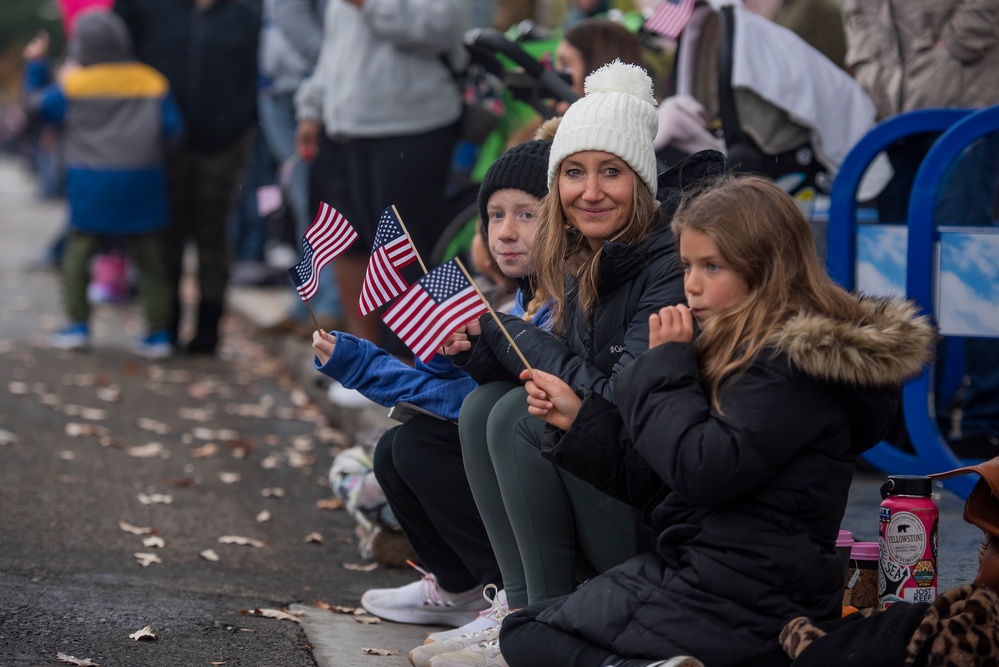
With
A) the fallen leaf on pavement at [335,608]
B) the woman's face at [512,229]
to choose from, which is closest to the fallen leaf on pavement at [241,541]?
the fallen leaf on pavement at [335,608]

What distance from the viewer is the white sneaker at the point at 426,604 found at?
4.08 metres

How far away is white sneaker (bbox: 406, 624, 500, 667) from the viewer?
3480 millimetres

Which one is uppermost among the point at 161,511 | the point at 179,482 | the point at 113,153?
the point at 113,153

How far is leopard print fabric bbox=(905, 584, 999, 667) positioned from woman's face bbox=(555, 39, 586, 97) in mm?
3334

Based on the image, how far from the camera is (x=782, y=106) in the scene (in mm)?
5219

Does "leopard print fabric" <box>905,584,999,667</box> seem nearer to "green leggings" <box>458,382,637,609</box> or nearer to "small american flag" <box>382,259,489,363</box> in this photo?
"green leggings" <box>458,382,637,609</box>

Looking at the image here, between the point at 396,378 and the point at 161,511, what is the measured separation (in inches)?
72.5

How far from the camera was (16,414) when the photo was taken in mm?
7043

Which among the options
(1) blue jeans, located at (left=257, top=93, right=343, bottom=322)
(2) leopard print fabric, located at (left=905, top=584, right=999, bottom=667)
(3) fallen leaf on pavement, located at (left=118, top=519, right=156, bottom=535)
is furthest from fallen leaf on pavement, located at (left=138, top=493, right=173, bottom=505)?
(1) blue jeans, located at (left=257, top=93, right=343, bottom=322)

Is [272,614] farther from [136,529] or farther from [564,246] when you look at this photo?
[564,246]

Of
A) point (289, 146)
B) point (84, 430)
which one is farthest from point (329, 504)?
point (289, 146)

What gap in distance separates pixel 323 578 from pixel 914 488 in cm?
209

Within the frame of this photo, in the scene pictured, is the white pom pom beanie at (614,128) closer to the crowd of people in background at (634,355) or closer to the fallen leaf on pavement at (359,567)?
the crowd of people in background at (634,355)

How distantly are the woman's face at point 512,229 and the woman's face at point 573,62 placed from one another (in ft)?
5.93
